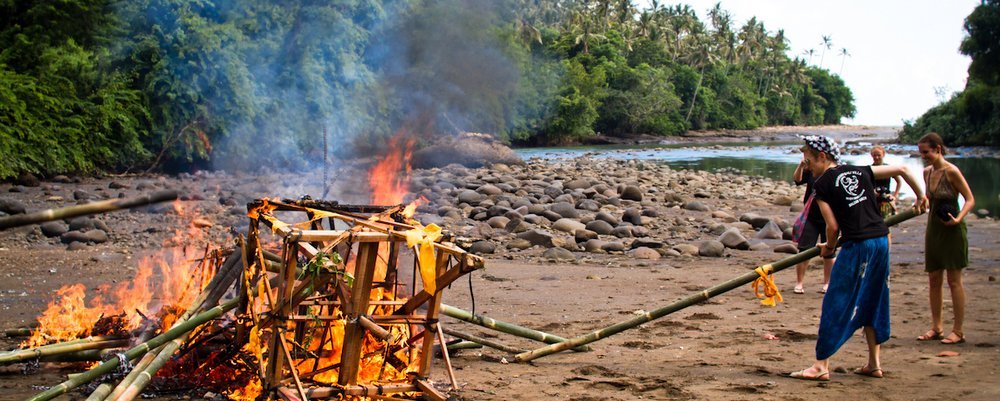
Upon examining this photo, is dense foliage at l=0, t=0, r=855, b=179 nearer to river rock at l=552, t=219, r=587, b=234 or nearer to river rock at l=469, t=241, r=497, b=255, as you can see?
river rock at l=552, t=219, r=587, b=234

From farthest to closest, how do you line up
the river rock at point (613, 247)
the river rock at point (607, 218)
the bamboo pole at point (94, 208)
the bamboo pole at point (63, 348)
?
the river rock at point (607, 218), the river rock at point (613, 247), the bamboo pole at point (63, 348), the bamboo pole at point (94, 208)

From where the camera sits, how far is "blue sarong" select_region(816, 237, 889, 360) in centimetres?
621

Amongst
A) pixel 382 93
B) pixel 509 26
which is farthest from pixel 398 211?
pixel 509 26

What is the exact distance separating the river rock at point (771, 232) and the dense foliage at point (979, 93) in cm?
3902

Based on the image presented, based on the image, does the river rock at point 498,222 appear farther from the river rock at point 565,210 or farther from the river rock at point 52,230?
the river rock at point 52,230

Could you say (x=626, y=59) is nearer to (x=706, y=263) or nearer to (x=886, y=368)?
(x=706, y=263)

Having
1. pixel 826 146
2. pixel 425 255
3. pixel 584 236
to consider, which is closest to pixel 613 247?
pixel 584 236

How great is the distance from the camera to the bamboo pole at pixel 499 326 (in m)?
6.85

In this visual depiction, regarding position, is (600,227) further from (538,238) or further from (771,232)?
(771,232)

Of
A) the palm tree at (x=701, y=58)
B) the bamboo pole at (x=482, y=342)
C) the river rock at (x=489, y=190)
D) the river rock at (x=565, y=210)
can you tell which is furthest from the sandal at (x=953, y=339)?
the palm tree at (x=701, y=58)

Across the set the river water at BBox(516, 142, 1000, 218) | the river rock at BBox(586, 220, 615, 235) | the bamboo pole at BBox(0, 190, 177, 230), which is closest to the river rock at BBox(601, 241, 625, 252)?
the river rock at BBox(586, 220, 615, 235)

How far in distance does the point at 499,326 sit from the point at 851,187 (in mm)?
2703

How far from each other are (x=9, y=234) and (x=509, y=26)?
16.2 meters

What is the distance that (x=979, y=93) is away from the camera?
52344 mm
